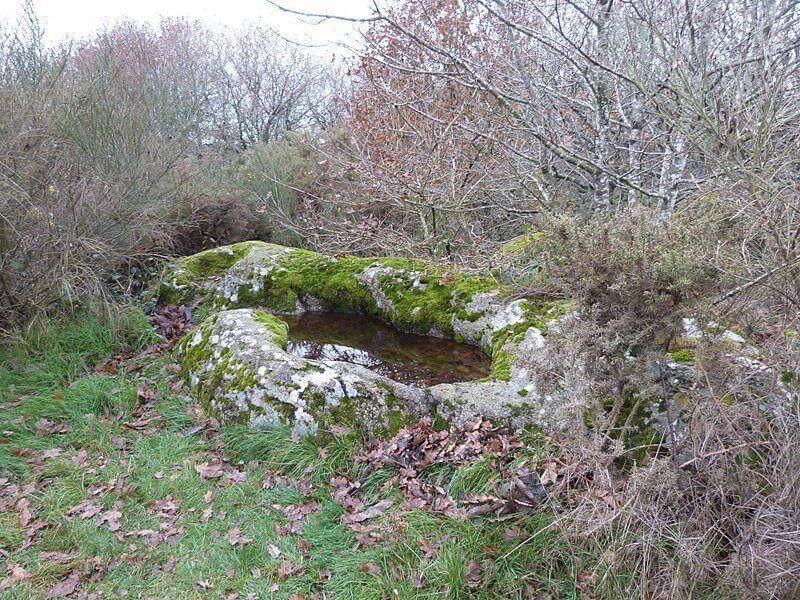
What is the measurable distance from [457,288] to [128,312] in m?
3.66

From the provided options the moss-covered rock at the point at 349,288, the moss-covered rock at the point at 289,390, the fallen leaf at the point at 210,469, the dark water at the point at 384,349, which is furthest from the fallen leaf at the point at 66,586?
the moss-covered rock at the point at 349,288

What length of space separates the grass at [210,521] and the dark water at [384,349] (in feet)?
3.36

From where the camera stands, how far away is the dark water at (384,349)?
15.1 ft

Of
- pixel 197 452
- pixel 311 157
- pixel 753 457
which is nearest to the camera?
pixel 753 457

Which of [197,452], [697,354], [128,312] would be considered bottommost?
[197,452]

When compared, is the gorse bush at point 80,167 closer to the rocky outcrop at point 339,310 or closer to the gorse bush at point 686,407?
the rocky outcrop at point 339,310

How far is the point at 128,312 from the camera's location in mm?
Answer: 5922

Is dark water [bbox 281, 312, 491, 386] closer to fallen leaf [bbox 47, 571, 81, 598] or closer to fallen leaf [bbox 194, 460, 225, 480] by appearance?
fallen leaf [bbox 194, 460, 225, 480]

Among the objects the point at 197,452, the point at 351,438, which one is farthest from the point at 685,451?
the point at 197,452

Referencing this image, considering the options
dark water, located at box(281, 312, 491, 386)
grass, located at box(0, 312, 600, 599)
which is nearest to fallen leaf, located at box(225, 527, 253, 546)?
grass, located at box(0, 312, 600, 599)

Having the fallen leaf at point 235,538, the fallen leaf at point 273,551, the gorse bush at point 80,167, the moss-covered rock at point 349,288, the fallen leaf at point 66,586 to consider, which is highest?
the gorse bush at point 80,167

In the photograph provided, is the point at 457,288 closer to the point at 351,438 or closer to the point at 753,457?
the point at 351,438

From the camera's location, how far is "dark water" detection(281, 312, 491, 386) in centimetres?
459

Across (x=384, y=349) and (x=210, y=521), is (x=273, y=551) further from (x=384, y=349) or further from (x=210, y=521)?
(x=384, y=349)
